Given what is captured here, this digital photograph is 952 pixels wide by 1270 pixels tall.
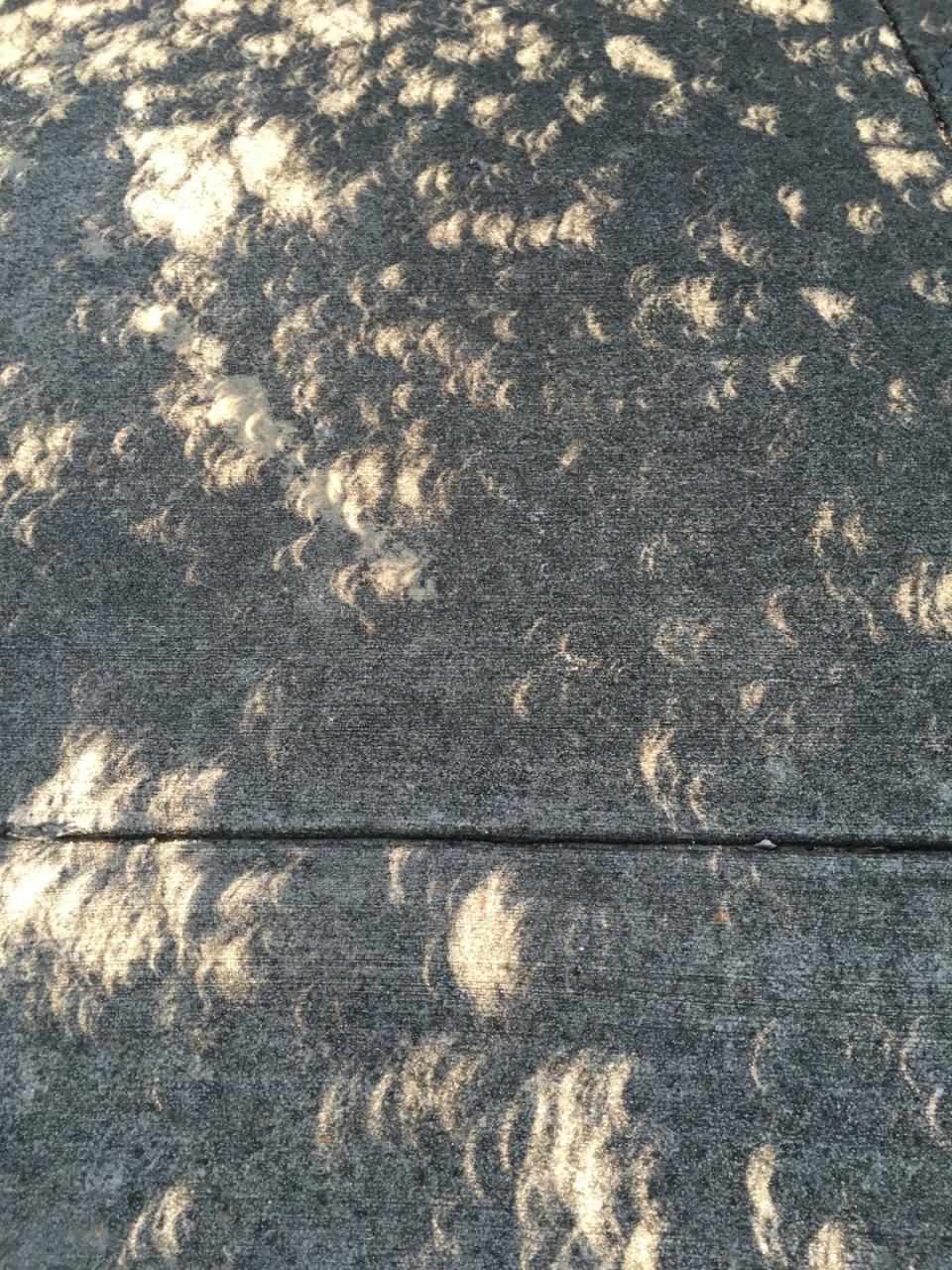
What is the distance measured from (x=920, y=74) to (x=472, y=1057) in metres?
4.03

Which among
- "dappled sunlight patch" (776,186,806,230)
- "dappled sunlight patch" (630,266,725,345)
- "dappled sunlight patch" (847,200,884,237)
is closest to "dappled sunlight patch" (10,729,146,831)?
"dappled sunlight patch" (630,266,725,345)

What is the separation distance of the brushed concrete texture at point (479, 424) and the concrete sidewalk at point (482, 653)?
0.02 m

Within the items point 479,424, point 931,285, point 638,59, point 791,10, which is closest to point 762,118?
point 638,59

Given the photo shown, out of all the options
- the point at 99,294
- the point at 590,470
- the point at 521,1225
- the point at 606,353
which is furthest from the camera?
the point at 99,294

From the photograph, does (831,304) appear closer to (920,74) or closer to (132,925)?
(920,74)

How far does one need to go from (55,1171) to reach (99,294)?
270 cm

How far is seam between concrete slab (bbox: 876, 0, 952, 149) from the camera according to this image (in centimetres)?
372

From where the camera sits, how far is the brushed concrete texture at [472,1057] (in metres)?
1.89

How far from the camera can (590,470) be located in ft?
9.62

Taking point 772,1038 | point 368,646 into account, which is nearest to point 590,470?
point 368,646

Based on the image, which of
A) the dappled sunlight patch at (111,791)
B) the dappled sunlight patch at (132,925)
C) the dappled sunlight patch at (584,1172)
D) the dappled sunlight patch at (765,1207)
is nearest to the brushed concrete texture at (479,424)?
the dappled sunlight patch at (111,791)

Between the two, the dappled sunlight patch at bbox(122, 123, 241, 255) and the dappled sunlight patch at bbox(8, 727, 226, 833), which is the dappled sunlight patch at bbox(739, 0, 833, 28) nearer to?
the dappled sunlight patch at bbox(122, 123, 241, 255)

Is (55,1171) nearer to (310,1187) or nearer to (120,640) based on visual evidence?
(310,1187)

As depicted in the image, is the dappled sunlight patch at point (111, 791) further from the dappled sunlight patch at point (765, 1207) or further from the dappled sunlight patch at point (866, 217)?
the dappled sunlight patch at point (866, 217)
